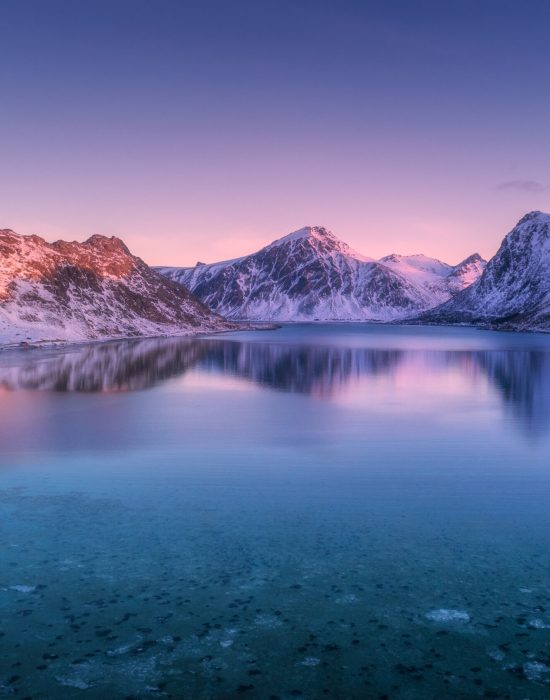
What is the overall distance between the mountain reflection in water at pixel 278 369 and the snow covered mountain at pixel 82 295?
24.5 meters

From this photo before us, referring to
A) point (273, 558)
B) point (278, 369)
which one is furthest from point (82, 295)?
point (273, 558)

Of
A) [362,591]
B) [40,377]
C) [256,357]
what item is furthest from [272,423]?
[256,357]

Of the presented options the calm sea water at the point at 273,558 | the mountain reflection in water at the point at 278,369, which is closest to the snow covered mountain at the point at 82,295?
the mountain reflection in water at the point at 278,369

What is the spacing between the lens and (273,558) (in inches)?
571

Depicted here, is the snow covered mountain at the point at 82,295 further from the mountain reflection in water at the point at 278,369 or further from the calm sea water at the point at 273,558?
the calm sea water at the point at 273,558

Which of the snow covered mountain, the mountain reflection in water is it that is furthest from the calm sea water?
the snow covered mountain

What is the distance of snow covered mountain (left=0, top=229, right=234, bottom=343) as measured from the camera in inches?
4500

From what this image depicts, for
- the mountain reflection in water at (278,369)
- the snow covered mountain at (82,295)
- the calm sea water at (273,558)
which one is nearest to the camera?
the calm sea water at (273,558)

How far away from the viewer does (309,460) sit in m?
25.3

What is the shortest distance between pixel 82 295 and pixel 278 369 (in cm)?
8474

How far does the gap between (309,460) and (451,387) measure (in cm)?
3227

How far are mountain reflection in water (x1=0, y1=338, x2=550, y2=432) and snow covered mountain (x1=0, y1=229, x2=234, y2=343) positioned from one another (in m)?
24.5

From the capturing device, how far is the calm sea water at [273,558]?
999cm

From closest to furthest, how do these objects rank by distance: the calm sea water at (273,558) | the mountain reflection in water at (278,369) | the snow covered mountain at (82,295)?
the calm sea water at (273,558) < the mountain reflection in water at (278,369) < the snow covered mountain at (82,295)
